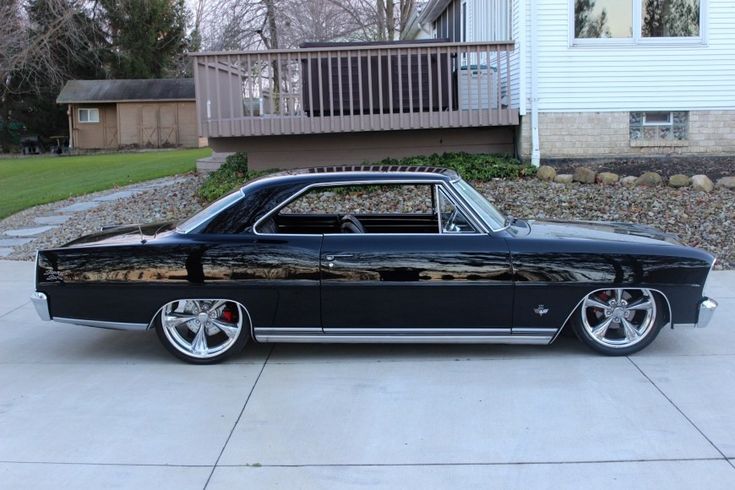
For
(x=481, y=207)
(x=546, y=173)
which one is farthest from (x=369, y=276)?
(x=546, y=173)

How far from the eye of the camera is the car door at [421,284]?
5.56 meters

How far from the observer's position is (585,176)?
11.9 meters

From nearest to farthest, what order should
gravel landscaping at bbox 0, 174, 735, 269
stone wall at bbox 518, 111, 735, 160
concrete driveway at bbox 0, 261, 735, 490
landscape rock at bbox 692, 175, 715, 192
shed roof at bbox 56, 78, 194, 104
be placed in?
concrete driveway at bbox 0, 261, 735, 490
gravel landscaping at bbox 0, 174, 735, 269
landscape rock at bbox 692, 175, 715, 192
stone wall at bbox 518, 111, 735, 160
shed roof at bbox 56, 78, 194, 104

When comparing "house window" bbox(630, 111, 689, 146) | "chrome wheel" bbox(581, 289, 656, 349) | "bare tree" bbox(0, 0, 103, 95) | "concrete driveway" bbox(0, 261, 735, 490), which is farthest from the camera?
"bare tree" bbox(0, 0, 103, 95)

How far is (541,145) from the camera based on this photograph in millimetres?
12914

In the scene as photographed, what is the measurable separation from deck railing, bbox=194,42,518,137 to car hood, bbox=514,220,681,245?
6323 millimetres

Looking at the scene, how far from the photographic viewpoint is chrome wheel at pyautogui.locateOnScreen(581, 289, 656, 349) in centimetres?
570

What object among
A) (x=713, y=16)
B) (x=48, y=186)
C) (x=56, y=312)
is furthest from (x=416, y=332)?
(x=48, y=186)

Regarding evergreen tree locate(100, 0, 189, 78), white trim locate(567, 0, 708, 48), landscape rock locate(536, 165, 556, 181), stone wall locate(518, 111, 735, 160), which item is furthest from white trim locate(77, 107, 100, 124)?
landscape rock locate(536, 165, 556, 181)

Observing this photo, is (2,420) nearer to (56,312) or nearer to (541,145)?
(56,312)

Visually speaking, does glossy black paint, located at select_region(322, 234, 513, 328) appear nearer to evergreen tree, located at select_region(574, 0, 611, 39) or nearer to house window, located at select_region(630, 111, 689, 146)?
evergreen tree, located at select_region(574, 0, 611, 39)

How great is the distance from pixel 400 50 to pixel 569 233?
7.30 metres

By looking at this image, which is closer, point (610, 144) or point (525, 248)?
point (525, 248)

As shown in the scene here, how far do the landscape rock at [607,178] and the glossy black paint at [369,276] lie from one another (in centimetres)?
628
